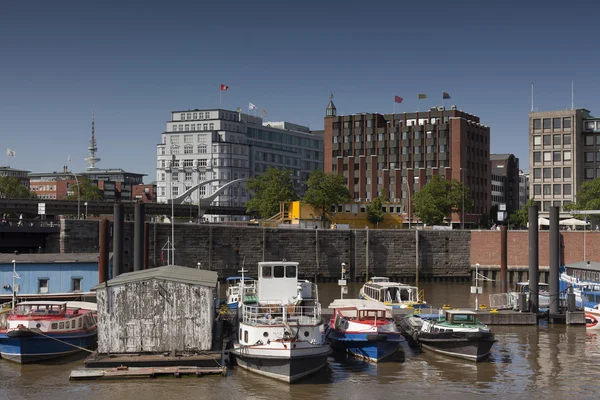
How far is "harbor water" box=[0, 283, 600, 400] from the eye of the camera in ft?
120

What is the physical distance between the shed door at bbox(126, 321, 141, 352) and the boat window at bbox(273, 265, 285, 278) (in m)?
9.81

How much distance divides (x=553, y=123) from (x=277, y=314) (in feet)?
407

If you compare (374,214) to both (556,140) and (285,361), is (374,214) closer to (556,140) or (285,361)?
(556,140)

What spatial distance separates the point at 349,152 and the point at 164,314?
127905 millimetres

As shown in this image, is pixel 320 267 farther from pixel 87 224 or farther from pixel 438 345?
pixel 438 345

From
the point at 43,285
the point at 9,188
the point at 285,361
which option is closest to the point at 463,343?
the point at 285,361

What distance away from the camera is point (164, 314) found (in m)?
39.7

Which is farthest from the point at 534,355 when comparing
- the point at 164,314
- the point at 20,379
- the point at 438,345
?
the point at 20,379

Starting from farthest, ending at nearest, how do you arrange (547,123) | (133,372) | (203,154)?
1. (203,154)
2. (547,123)
3. (133,372)

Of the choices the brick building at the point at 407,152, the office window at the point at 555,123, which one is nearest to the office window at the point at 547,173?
the office window at the point at 555,123

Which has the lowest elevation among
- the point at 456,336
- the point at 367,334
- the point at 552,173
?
the point at 456,336

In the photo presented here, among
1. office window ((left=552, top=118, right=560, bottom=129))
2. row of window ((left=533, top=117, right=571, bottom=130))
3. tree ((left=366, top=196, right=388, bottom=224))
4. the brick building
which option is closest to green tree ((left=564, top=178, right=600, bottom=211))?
row of window ((left=533, top=117, right=571, bottom=130))

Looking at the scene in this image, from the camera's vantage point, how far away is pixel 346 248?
96.2 m

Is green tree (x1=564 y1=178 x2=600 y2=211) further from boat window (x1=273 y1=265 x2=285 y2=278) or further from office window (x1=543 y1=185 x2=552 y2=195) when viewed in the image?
boat window (x1=273 y1=265 x2=285 y2=278)
